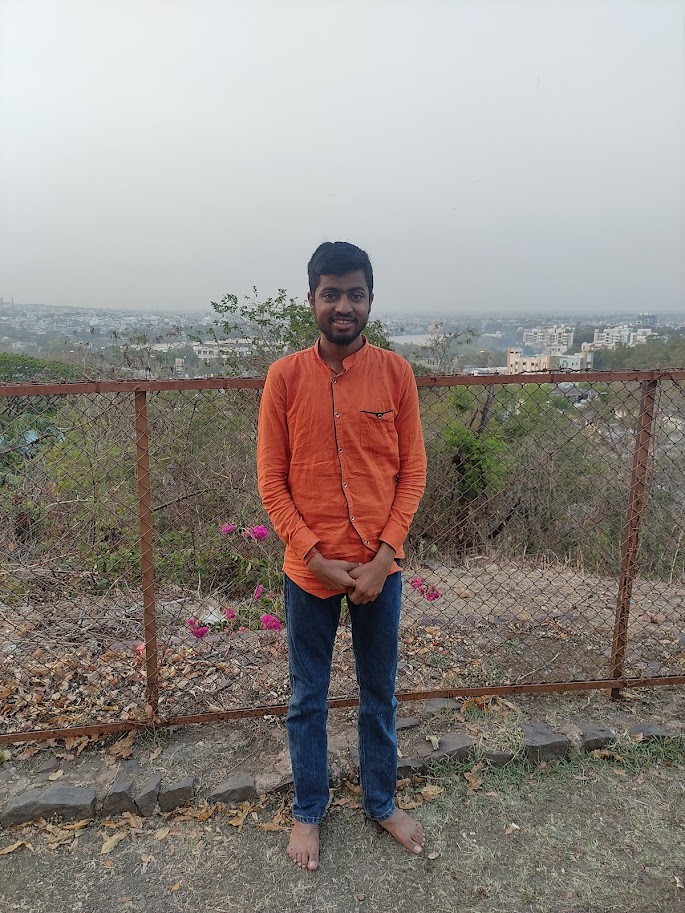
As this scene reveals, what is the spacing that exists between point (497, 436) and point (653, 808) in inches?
118

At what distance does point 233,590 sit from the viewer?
3939 millimetres

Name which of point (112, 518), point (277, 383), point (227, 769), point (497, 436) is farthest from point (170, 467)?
point (497, 436)

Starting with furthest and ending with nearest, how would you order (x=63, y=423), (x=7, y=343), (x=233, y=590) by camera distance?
(x=7, y=343)
(x=233, y=590)
(x=63, y=423)

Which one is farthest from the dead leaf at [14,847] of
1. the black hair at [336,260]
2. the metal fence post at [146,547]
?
the black hair at [336,260]

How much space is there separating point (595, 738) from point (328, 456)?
74.0 inches

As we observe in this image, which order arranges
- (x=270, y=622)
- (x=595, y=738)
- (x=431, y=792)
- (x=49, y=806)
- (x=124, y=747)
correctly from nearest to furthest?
(x=49, y=806) → (x=431, y=792) → (x=124, y=747) → (x=595, y=738) → (x=270, y=622)

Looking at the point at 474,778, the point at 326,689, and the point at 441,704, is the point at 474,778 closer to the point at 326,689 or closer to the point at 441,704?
the point at 441,704

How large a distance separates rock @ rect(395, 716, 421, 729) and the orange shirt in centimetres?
113

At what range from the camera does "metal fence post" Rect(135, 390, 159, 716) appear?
2227mm

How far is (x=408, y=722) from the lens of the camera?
99.2 inches

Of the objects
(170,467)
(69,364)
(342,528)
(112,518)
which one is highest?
(69,364)

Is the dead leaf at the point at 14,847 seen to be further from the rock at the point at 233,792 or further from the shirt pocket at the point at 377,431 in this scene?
the shirt pocket at the point at 377,431

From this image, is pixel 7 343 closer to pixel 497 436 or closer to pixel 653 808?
pixel 497 436

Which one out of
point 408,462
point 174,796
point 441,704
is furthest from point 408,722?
point 408,462
